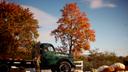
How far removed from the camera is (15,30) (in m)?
Answer: 32.6

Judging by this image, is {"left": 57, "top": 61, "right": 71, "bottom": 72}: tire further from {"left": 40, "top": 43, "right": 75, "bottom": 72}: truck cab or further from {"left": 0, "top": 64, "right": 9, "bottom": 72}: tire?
{"left": 0, "top": 64, "right": 9, "bottom": 72}: tire

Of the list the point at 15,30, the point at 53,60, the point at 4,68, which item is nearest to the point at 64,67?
the point at 53,60

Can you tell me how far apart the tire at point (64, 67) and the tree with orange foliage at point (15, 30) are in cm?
1255

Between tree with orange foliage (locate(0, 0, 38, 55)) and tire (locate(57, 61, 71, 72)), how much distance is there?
41.2 feet

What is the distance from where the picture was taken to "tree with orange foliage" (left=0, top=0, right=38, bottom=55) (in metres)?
32.4

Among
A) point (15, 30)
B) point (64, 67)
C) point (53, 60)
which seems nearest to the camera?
point (53, 60)

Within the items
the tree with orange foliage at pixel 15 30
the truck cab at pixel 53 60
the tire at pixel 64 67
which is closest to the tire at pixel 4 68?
the truck cab at pixel 53 60

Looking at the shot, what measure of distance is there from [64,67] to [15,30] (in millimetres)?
13530

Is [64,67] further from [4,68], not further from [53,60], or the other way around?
[4,68]

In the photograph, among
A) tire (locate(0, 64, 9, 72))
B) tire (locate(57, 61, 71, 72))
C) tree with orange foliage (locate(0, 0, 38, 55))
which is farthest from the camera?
tree with orange foliage (locate(0, 0, 38, 55))

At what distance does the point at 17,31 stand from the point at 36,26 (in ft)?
9.83

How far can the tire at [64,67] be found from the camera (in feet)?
67.2

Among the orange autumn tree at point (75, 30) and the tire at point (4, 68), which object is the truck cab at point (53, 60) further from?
the orange autumn tree at point (75, 30)

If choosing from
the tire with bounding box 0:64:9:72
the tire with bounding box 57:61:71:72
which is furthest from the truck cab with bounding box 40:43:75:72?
the tire with bounding box 0:64:9:72
